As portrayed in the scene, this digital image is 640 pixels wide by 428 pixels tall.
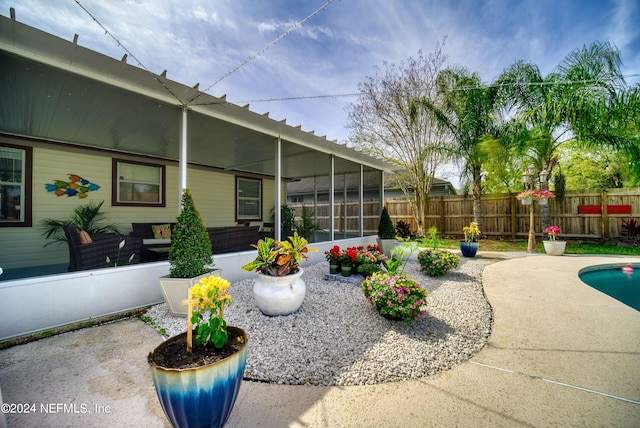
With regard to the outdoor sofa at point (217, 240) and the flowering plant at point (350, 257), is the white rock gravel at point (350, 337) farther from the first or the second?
the outdoor sofa at point (217, 240)

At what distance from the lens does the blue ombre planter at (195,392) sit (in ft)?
4.20

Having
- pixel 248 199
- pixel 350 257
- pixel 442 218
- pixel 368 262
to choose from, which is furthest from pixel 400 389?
pixel 442 218

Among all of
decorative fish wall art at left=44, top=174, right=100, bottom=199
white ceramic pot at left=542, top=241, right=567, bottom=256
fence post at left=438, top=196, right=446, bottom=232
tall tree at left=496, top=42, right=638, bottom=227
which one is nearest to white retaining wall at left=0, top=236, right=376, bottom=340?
decorative fish wall art at left=44, top=174, right=100, bottom=199

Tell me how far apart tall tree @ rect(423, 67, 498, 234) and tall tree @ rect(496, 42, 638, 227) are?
3.07ft

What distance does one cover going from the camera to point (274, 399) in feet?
5.88

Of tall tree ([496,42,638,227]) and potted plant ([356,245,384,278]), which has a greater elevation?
tall tree ([496,42,638,227])

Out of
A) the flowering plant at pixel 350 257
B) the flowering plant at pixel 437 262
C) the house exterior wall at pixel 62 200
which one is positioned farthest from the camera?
the flowering plant at pixel 437 262

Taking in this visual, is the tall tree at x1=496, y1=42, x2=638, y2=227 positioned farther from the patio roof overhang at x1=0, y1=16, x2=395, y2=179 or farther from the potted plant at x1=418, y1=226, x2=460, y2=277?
the patio roof overhang at x1=0, y1=16, x2=395, y2=179

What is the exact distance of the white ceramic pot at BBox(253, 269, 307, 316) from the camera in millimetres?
3109

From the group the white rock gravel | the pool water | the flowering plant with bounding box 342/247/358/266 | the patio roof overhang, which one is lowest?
the pool water

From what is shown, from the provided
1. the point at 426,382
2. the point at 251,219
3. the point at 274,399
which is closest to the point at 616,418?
the point at 426,382

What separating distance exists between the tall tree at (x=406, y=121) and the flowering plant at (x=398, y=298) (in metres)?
8.34

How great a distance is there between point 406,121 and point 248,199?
23.2 feet

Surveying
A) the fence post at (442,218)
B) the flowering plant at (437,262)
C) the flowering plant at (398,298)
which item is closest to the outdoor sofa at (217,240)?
the flowering plant at (398,298)
